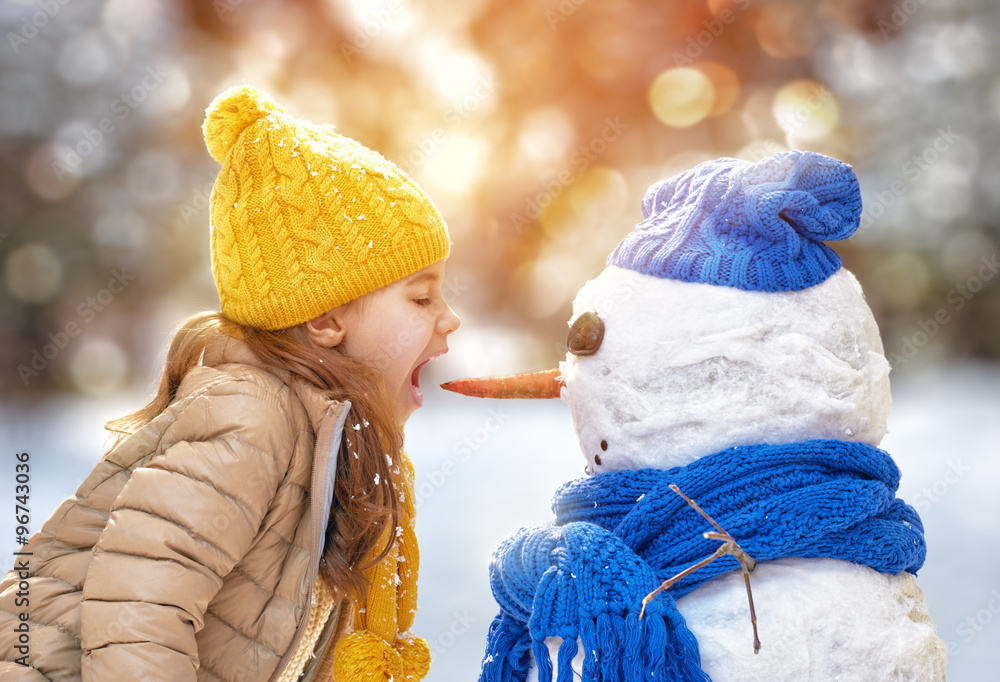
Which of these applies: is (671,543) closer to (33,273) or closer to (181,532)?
(181,532)

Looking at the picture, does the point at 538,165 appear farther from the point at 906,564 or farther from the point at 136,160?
the point at 906,564

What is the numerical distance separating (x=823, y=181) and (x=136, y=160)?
3450mm

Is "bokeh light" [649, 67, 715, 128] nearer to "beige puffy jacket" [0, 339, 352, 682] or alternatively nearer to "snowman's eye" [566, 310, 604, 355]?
"snowman's eye" [566, 310, 604, 355]

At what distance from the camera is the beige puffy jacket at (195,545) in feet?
2.78

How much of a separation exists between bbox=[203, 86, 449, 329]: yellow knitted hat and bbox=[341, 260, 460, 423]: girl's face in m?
0.03

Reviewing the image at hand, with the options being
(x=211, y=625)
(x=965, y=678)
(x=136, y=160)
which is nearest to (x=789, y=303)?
(x=211, y=625)

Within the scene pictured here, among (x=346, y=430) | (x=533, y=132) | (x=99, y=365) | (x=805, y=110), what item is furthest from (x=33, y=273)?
(x=805, y=110)

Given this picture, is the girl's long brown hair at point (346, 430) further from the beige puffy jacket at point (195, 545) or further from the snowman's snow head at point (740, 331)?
the snowman's snow head at point (740, 331)

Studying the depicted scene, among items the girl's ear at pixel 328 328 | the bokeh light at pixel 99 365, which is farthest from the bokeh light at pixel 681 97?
the bokeh light at pixel 99 365

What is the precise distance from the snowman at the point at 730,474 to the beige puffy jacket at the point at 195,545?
0.28 metres

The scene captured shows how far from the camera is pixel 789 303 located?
946 millimetres

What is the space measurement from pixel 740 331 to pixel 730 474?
0.17 meters

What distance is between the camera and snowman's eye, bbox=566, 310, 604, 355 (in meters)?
1.00

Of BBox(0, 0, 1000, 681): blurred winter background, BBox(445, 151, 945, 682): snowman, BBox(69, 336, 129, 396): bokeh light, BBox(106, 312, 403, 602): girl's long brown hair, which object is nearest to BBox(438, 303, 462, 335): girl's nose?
BBox(106, 312, 403, 602): girl's long brown hair
